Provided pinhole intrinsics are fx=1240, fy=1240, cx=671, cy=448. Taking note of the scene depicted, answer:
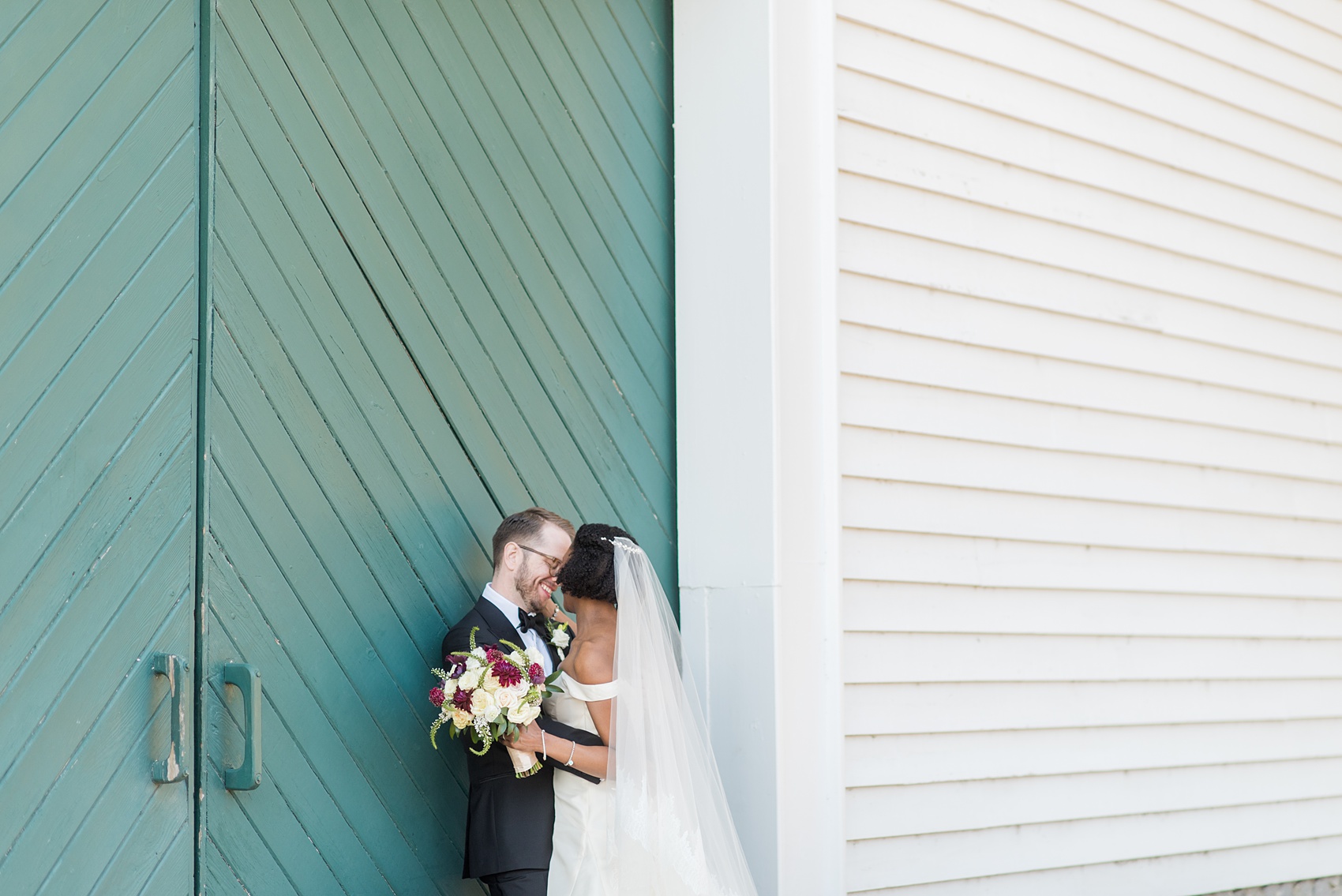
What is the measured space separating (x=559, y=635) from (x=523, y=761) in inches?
16.1

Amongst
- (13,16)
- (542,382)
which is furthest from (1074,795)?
(13,16)

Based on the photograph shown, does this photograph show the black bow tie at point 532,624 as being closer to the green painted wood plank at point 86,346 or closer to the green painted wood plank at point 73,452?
the green painted wood plank at point 73,452

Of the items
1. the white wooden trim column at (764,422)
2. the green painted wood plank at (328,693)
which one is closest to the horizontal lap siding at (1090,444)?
the white wooden trim column at (764,422)

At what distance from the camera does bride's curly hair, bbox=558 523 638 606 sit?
3.44 meters

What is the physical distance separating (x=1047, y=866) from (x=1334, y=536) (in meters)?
2.30

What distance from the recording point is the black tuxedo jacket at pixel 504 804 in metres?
3.27

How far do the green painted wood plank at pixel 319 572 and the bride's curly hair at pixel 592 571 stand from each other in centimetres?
48

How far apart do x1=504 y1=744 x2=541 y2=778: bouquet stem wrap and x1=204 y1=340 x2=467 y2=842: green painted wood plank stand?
351 mm

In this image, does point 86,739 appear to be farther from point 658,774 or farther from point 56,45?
point 56,45

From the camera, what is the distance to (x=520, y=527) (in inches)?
138

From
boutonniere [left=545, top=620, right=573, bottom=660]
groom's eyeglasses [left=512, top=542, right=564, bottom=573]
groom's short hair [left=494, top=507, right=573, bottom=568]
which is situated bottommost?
boutonniere [left=545, top=620, right=573, bottom=660]

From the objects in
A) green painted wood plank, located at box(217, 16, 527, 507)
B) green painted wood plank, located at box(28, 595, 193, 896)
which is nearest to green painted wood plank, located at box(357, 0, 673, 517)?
green painted wood plank, located at box(217, 16, 527, 507)

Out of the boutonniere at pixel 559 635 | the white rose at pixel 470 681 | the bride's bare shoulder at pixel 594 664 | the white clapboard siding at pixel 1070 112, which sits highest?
the white clapboard siding at pixel 1070 112

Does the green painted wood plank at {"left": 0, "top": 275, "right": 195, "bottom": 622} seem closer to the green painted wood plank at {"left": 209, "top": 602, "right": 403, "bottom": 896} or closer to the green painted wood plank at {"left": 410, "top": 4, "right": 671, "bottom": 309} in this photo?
the green painted wood plank at {"left": 209, "top": 602, "right": 403, "bottom": 896}
